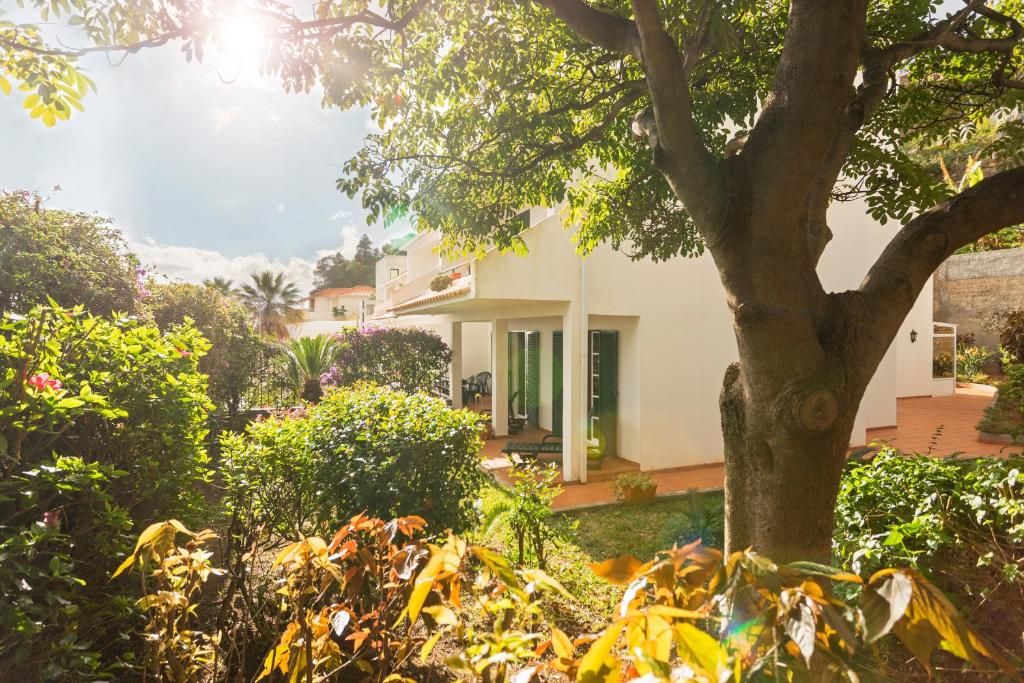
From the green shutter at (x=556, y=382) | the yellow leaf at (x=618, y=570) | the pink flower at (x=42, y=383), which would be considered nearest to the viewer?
the yellow leaf at (x=618, y=570)

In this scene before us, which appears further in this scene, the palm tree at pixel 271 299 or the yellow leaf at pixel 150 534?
the palm tree at pixel 271 299

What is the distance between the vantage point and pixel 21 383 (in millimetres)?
2615

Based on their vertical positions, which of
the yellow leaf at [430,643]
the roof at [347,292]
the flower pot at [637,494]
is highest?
the roof at [347,292]

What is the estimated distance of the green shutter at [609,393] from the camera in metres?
10.6

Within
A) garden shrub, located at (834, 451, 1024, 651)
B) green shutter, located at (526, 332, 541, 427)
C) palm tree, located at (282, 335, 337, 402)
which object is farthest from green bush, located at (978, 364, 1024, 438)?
palm tree, located at (282, 335, 337, 402)

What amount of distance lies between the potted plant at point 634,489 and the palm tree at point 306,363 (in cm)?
1004

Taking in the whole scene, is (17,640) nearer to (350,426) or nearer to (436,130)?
(350,426)

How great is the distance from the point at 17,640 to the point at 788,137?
4066mm

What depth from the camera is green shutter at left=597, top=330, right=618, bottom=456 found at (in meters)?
10.6

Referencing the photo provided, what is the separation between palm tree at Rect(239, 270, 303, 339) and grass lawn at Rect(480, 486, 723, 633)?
5109cm

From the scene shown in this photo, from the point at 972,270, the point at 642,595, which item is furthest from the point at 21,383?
the point at 972,270

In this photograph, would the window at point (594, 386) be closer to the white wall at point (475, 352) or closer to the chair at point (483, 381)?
the chair at point (483, 381)

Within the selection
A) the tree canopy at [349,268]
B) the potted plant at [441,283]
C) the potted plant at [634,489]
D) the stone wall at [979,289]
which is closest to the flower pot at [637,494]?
the potted plant at [634,489]

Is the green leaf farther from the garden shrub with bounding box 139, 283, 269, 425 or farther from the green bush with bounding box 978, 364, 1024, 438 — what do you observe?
the green bush with bounding box 978, 364, 1024, 438
